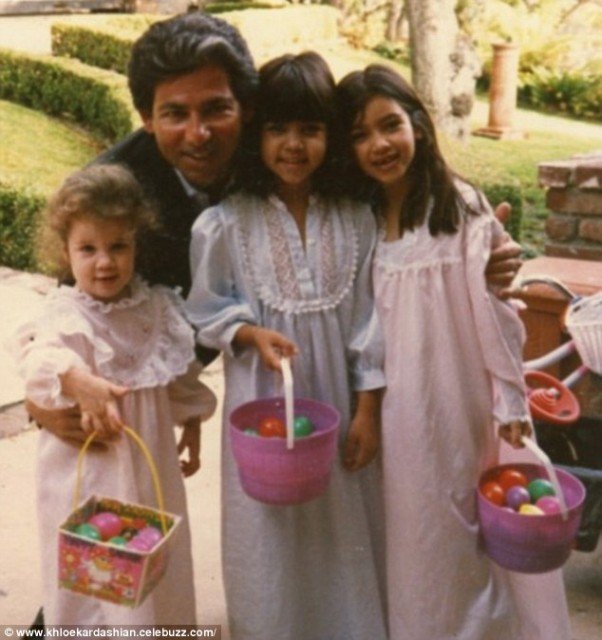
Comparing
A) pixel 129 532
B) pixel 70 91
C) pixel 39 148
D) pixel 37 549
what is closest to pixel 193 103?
pixel 129 532

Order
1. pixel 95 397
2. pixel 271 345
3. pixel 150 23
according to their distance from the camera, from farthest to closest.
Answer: pixel 150 23 < pixel 271 345 < pixel 95 397

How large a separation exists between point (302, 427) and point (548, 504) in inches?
23.1

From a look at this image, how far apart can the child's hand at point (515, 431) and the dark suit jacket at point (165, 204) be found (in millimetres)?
889

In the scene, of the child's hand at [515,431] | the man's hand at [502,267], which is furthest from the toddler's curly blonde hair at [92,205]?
the child's hand at [515,431]

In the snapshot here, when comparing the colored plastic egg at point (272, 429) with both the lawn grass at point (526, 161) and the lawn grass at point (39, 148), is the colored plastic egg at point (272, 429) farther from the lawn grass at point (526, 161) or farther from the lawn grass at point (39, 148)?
the lawn grass at point (39, 148)

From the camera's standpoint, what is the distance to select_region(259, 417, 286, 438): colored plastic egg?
2.39 m

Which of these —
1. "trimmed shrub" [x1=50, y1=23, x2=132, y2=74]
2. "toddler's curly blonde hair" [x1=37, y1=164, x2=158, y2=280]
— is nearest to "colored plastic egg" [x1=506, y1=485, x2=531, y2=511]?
"toddler's curly blonde hair" [x1=37, y1=164, x2=158, y2=280]

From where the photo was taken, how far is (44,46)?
16.1 meters

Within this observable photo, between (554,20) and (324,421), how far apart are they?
16.9 metres

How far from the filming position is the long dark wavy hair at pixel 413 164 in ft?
8.34

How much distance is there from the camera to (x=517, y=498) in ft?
8.25

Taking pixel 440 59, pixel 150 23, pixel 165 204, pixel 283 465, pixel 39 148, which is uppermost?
pixel 165 204

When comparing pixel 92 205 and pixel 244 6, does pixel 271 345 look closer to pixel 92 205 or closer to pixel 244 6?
pixel 92 205

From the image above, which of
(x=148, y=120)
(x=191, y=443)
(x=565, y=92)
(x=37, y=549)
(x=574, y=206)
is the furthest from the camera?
(x=565, y=92)
